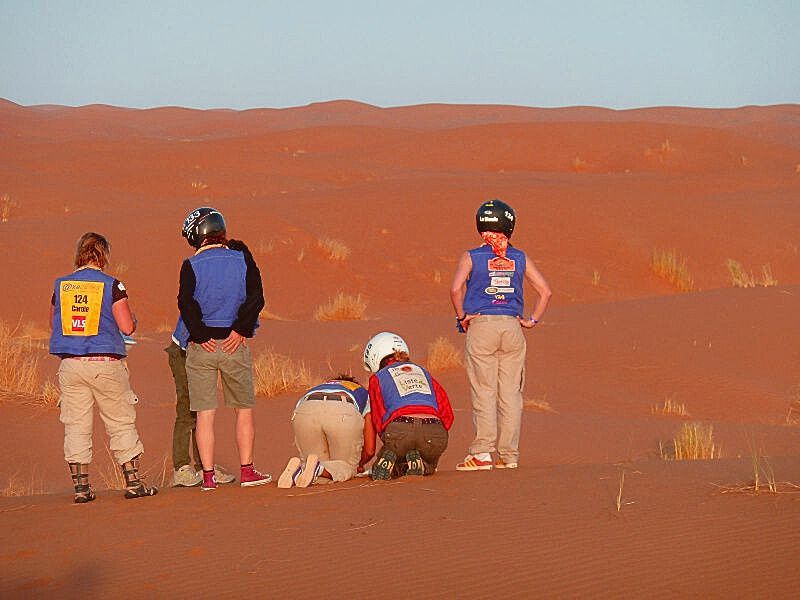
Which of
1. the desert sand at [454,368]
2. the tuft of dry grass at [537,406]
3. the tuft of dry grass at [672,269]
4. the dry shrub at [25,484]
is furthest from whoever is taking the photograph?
the tuft of dry grass at [672,269]

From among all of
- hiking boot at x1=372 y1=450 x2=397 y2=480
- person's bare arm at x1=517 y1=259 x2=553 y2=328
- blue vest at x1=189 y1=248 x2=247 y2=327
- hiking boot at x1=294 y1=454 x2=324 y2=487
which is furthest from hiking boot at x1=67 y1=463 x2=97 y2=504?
person's bare arm at x1=517 y1=259 x2=553 y2=328

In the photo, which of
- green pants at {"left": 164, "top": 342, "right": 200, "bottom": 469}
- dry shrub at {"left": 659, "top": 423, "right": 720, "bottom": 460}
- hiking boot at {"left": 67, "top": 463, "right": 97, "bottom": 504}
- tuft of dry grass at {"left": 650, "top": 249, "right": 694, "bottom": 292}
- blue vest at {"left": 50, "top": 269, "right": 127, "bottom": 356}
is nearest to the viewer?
blue vest at {"left": 50, "top": 269, "right": 127, "bottom": 356}

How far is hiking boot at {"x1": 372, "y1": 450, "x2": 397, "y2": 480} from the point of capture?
8.35 meters

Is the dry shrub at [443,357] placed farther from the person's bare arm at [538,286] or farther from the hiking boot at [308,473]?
the hiking boot at [308,473]

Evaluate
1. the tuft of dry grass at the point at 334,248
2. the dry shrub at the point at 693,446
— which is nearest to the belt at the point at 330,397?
the dry shrub at the point at 693,446

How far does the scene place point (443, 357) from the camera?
16.9 meters

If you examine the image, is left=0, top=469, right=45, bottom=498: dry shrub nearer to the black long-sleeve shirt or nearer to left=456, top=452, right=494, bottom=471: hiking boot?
the black long-sleeve shirt

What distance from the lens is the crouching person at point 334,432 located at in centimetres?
852

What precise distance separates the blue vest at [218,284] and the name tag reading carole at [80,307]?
677 mm

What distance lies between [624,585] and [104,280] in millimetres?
3890

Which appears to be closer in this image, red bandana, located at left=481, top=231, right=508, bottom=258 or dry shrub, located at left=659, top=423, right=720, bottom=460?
red bandana, located at left=481, top=231, right=508, bottom=258

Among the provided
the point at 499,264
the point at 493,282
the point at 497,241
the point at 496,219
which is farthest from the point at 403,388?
the point at 496,219

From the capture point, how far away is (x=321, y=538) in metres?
6.97

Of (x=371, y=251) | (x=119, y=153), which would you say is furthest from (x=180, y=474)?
→ (x=119, y=153)
